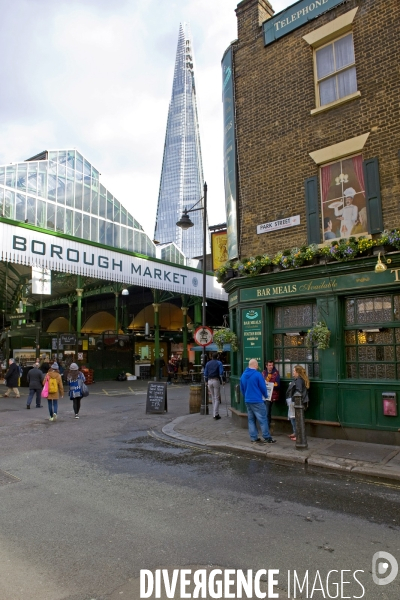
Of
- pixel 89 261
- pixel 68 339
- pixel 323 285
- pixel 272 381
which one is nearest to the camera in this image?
pixel 323 285

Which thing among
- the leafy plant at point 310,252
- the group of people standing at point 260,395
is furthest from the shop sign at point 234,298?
the group of people standing at point 260,395

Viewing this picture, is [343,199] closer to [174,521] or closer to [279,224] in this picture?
[279,224]

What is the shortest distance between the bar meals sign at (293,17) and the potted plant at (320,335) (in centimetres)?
759

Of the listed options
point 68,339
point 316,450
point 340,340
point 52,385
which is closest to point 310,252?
point 340,340

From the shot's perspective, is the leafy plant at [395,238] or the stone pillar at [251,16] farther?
the stone pillar at [251,16]

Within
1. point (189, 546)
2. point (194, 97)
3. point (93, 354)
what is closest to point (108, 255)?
point (93, 354)

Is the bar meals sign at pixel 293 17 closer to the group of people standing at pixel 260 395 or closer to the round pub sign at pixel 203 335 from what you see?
the round pub sign at pixel 203 335

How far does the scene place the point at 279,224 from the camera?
10.9m

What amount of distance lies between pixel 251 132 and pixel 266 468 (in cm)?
862

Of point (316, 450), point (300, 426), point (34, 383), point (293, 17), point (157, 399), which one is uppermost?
point (293, 17)

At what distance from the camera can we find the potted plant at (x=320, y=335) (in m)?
9.41

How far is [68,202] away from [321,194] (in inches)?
676

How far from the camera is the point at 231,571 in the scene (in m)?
3.77

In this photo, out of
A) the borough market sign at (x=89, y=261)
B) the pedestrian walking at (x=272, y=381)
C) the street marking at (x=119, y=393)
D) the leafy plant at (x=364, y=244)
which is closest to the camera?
the leafy plant at (x=364, y=244)
